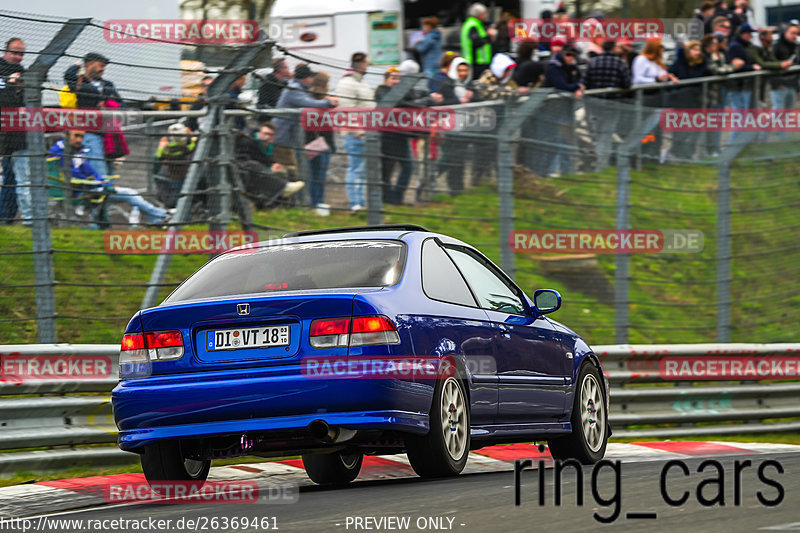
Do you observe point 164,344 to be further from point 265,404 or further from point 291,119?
point 291,119

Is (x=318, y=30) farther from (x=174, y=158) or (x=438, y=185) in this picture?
(x=174, y=158)

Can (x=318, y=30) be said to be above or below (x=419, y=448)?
above

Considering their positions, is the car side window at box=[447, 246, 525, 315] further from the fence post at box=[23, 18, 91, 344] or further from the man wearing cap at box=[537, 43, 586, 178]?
the man wearing cap at box=[537, 43, 586, 178]

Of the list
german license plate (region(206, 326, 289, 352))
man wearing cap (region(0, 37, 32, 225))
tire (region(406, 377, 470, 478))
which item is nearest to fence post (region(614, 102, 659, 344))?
tire (region(406, 377, 470, 478))

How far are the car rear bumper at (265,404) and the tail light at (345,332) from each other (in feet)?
0.61

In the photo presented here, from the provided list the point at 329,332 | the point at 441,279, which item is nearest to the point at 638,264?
the point at 441,279

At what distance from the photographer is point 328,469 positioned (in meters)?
8.59

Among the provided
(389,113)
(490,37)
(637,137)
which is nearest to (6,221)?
(389,113)

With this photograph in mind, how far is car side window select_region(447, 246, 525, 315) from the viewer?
8461mm

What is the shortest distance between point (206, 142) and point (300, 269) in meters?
3.50

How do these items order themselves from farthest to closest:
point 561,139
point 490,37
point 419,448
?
point 490,37 → point 561,139 → point 419,448

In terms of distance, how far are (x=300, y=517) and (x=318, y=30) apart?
1784 cm

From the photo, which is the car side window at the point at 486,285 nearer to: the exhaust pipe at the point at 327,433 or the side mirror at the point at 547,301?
the side mirror at the point at 547,301

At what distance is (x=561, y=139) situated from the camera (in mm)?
13695
